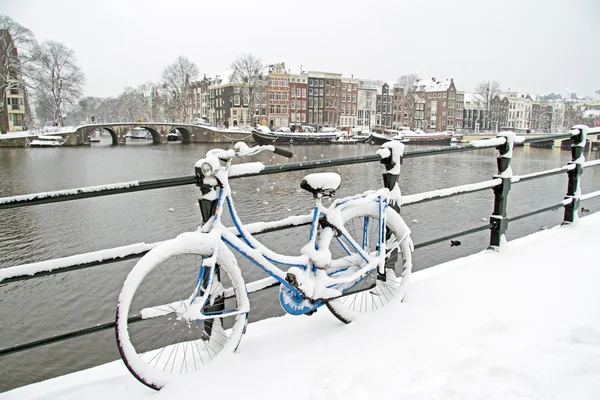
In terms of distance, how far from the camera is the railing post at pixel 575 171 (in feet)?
13.8

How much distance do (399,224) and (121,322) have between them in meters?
1.55

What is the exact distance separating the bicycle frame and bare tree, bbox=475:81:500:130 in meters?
72.4

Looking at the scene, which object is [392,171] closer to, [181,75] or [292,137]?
[292,137]

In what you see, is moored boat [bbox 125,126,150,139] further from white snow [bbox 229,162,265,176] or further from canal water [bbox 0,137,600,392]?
white snow [bbox 229,162,265,176]

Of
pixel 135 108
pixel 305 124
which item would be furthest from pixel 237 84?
pixel 135 108

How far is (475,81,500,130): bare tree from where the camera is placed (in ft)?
224

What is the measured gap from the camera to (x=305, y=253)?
2098 millimetres

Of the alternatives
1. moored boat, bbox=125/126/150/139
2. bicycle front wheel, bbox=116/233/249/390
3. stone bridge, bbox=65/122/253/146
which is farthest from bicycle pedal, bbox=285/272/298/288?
moored boat, bbox=125/126/150/139

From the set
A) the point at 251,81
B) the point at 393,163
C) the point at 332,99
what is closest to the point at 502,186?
the point at 393,163

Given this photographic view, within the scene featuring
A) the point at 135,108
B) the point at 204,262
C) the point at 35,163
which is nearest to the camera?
the point at 204,262

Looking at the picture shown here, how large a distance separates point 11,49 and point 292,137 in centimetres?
2814

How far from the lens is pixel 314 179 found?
2.05m

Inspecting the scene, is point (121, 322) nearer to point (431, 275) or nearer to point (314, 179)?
point (314, 179)

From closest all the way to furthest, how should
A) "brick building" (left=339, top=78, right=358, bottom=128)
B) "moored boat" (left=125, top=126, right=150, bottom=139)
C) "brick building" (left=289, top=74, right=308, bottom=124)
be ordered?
"brick building" (left=289, top=74, right=308, bottom=124)
"brick building" (left=339, top=78, right=358, bottom=128)
"moored boat" (left=125, top=126, right=150, bottom=139)
